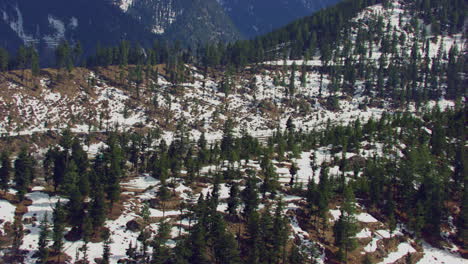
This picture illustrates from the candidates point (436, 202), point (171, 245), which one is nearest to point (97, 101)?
point (171, 245)

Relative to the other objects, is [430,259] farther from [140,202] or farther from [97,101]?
[97,101]

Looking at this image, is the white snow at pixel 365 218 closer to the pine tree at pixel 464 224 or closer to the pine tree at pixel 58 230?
the pine tree at pixel 464 224

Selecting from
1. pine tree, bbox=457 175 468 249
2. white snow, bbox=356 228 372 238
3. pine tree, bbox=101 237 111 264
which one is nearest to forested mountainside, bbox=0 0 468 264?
pine tree, bbox=101 237 111 264

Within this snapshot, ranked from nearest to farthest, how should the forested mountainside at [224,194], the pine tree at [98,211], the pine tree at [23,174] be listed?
the forested mountainside at [224,194], the pine tree at [98,211], the pine tree at [23,174]

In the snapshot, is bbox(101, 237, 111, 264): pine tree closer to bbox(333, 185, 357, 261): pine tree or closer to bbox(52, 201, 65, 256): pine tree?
bbox(52, 201, 65, 256): pine tree

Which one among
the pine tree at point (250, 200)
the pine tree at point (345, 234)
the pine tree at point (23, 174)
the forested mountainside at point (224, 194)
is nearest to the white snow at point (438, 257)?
the forested mountainside at point (224, 194)

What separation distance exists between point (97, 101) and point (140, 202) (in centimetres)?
10135

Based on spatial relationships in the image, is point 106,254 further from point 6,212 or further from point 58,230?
point 6,212

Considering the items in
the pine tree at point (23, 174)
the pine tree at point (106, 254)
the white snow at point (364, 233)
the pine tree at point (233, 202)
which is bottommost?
the white snow at point (364, 233)

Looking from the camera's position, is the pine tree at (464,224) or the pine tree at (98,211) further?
the pine tree at (464,224)

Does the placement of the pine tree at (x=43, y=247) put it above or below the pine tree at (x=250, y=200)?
below

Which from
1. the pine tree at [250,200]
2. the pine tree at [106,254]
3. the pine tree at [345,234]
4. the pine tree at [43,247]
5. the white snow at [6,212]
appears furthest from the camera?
the pine tree at [250,200]

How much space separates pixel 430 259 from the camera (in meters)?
90.5

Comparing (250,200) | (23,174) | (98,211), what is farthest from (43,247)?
(250,200)
